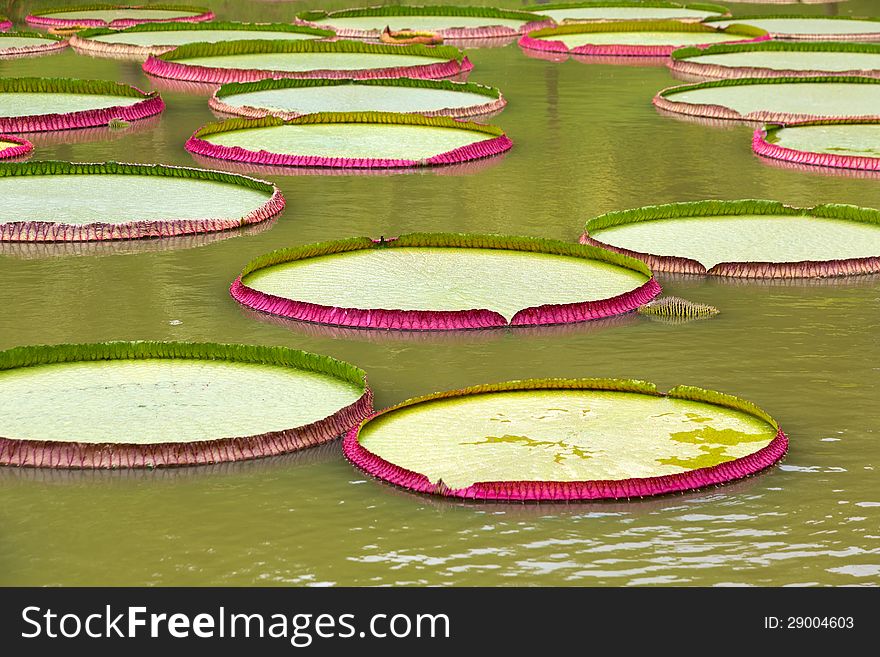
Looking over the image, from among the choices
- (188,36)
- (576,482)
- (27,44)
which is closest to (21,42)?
(27,44)

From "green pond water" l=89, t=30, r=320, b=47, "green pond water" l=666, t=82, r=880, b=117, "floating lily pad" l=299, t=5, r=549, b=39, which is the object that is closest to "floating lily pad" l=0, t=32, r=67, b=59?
"green pond water" l=89, t=30, r=320, b=47

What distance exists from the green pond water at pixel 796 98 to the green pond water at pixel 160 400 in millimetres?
8605

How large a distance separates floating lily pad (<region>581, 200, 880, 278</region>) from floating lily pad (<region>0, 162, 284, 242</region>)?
231 cm

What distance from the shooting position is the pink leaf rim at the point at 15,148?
484 inches

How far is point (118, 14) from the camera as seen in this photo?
77.5 ft

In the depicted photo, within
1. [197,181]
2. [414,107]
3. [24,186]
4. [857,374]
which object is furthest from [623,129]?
[857,374]

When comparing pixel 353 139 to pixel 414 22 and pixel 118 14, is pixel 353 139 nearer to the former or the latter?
pixel 414 22

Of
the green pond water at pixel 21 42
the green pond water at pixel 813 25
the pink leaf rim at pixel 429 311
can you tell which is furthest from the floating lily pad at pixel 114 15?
the pink leaf rim at pixel 429 311

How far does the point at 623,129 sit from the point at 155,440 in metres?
8.45

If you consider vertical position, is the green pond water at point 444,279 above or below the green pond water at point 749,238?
above

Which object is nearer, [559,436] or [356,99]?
[559,436]

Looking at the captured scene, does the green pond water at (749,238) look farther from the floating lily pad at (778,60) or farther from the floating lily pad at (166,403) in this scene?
the floating lily pad at (778,60)

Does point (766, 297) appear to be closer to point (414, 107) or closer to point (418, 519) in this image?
point (418, 519)

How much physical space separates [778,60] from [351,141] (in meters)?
6.89
